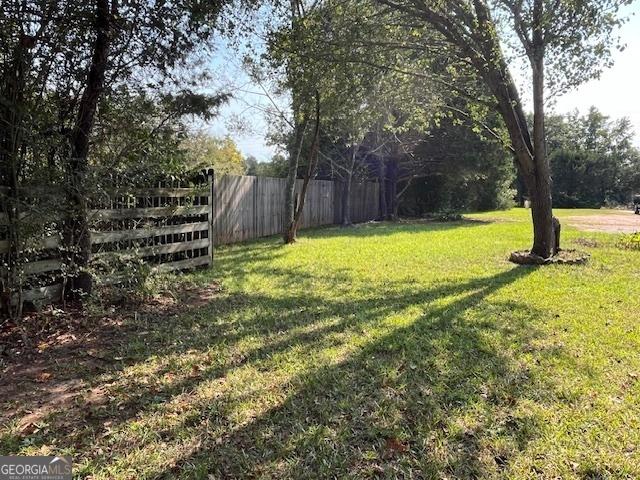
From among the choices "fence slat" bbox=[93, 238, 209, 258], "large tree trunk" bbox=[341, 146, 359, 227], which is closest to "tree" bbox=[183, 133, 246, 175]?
"fence slat" bbox=[93, 238, 209, 258]

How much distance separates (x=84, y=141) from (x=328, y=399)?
10.7 feet

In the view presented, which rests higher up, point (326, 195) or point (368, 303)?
point (326, 195)

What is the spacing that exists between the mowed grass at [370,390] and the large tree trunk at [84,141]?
925 millimetres

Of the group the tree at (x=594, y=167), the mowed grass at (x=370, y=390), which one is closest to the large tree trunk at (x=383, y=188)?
the mowed grass at (x=370, y=390)

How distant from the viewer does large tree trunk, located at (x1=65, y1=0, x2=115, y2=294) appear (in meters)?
3.92

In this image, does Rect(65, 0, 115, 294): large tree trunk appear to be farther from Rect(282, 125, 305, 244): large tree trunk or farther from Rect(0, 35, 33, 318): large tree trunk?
Rect(282, 125, 305, 244): large tree trunk

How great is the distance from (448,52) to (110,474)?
23.0ft

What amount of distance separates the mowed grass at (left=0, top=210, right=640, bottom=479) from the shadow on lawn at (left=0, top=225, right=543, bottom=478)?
0.4 inches

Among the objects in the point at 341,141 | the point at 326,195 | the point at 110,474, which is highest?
the point at 341,141

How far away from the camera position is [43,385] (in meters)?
2.85

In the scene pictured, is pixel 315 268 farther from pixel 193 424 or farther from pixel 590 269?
pixel 193 424

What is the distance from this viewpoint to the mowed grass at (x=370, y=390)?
6.95ft

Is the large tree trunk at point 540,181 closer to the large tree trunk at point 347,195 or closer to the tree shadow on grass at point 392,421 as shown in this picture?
the tree shadow on grass at point 392,421

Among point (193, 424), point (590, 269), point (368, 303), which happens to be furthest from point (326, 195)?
point (193, 424)
